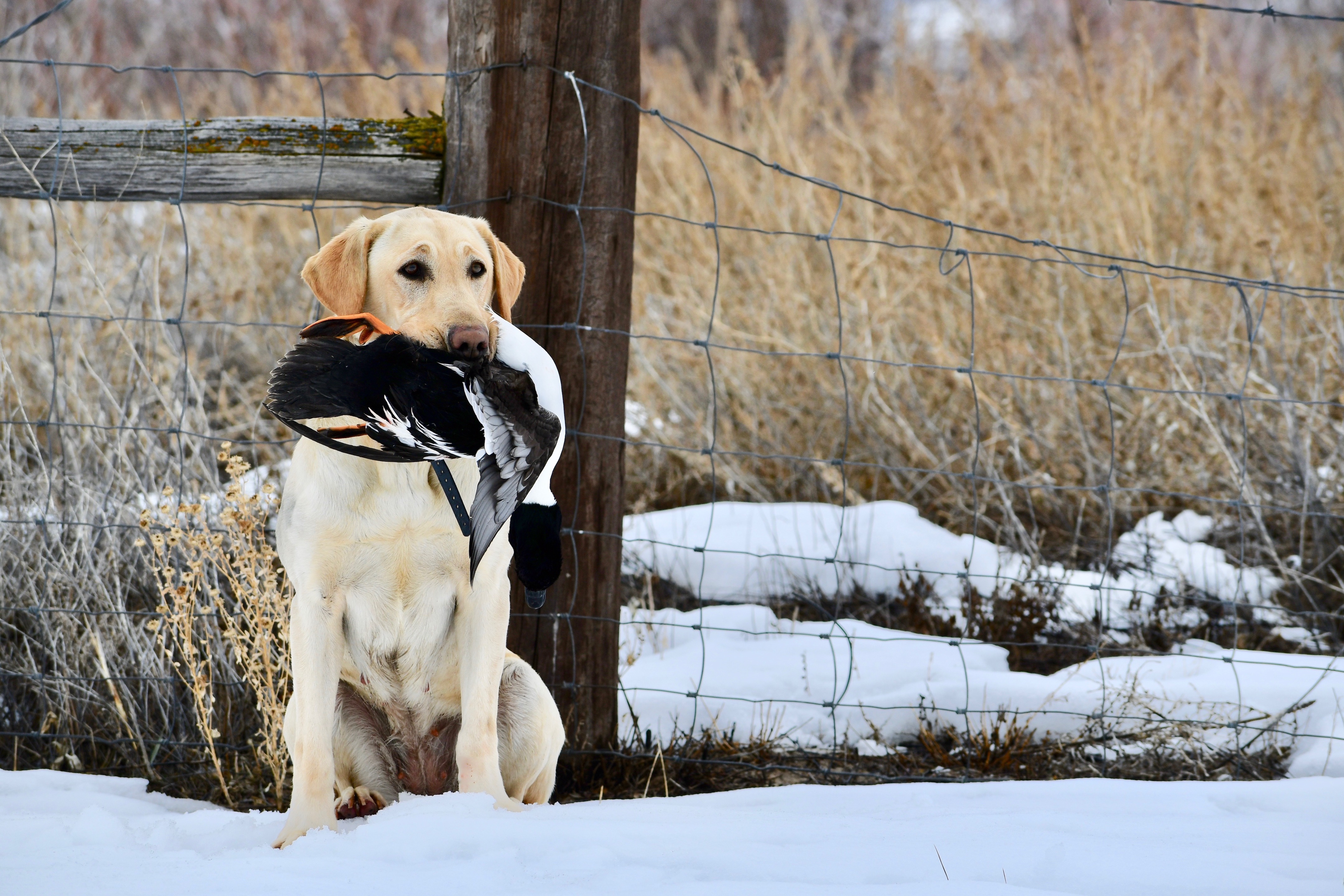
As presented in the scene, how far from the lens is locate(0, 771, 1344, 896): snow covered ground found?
179 centimetres

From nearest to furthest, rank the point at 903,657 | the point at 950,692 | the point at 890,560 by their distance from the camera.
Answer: the point at 950,692 < the point at 903,657 < the point at 890,560

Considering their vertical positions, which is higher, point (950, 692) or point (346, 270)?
point (346, 270)

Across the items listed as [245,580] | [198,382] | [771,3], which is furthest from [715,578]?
[771,3]

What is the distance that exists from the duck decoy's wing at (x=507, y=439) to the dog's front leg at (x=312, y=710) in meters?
0.45

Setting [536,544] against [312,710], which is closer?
[536,544]

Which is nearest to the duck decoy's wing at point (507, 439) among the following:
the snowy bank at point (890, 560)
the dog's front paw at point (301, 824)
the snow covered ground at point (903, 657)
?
the dog's front paw at point (301, 824)

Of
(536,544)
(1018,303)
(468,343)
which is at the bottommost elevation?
(536,544)

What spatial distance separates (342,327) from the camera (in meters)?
1.93

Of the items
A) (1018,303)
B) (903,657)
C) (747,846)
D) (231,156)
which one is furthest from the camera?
(1018,303)

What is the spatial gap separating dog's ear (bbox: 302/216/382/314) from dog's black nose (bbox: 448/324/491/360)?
0.38 metres

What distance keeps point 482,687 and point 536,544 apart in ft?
1.41

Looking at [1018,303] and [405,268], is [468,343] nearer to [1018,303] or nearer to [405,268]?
[405,268]

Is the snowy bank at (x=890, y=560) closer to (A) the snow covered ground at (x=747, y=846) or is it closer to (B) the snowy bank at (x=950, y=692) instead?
(B) the snowy bank at (x=950, y=692)

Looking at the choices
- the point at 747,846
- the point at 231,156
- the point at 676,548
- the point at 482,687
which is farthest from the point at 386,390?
the point at 676,548
